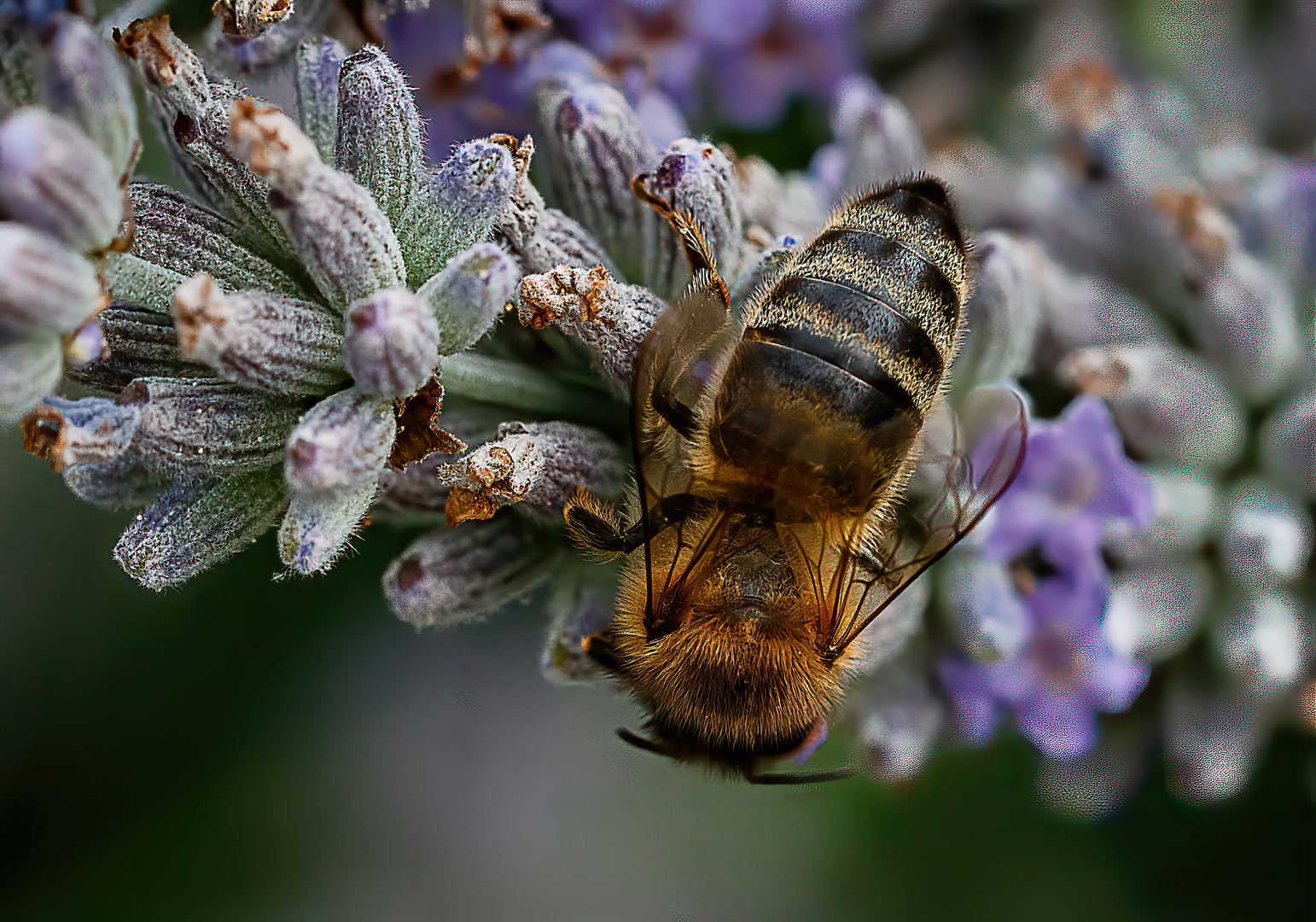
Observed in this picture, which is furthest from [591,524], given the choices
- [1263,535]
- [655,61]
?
[1263,535]

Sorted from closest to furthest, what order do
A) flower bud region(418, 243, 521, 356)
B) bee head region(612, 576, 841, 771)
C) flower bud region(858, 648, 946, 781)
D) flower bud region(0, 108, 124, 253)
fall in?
flower bud region(0, 108, 124, 253), flower bud region(418, 243, 521, 356), bee head region(612, 576, 841, 771), flower bud region(858, 648, 946, 781)

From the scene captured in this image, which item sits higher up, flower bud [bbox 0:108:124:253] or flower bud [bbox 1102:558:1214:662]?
flower bud [bbox 0:108:124:253]

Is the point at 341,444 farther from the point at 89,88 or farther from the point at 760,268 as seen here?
the point at 760,268

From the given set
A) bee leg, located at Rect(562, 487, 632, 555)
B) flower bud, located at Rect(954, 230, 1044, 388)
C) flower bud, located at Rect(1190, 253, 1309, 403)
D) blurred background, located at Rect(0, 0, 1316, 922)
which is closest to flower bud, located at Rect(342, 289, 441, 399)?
bee leg, located at Rect(562, 487, 632, 555)

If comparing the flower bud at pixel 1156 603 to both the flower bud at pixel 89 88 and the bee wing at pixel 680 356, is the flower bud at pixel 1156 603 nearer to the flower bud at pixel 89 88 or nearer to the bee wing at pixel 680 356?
the bee wing at pixel 680 356

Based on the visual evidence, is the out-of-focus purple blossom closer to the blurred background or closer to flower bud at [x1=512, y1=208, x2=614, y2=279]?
the blurred background

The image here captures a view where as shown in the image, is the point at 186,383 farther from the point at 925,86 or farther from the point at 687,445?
the point at 925,86

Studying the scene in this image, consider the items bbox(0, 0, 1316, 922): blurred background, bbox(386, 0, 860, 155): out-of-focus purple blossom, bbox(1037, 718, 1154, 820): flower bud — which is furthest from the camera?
bbox(0, 0, 1316, 922): blurred background
